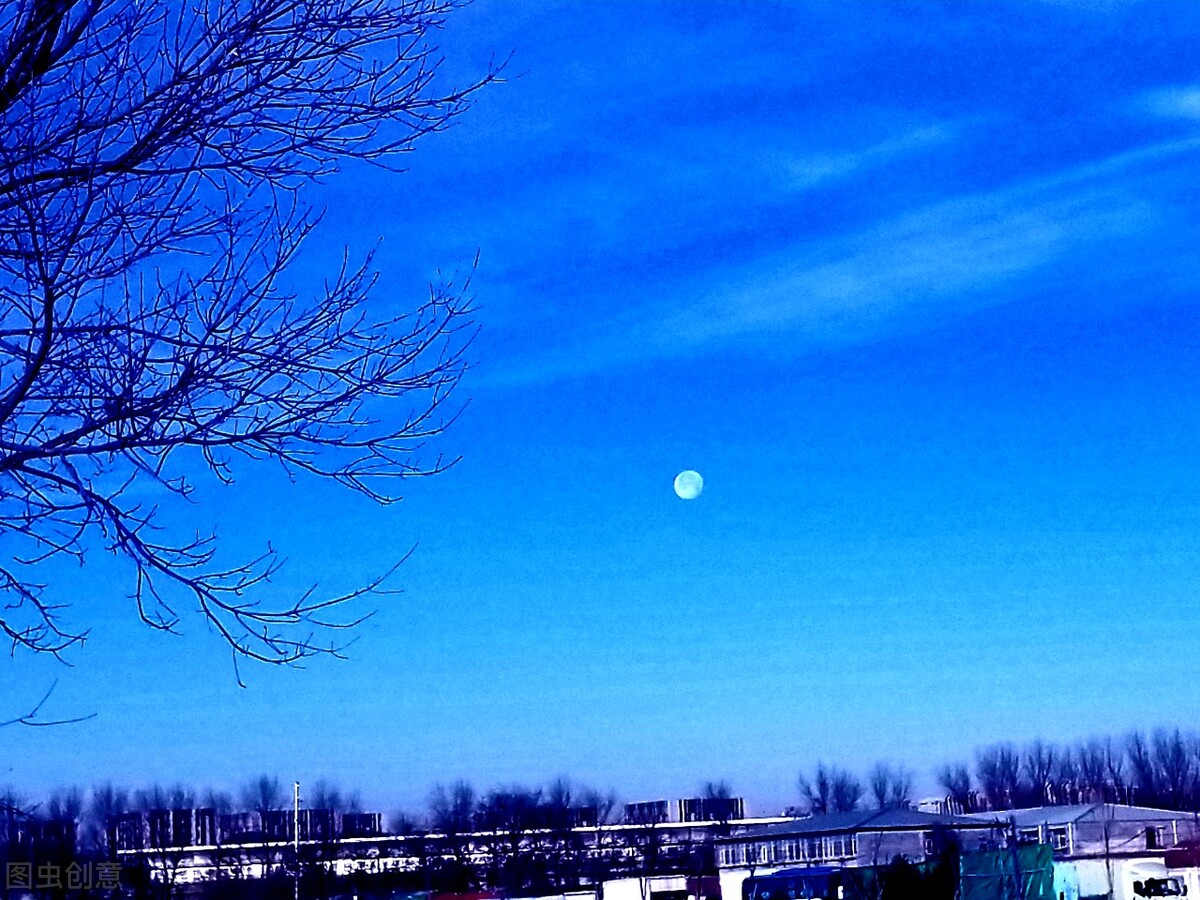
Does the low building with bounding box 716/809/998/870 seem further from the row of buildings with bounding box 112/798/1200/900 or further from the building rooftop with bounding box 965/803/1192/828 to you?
the building rooftop with bounding box 965/803/1192/828

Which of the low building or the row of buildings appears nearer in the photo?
the row of buildings

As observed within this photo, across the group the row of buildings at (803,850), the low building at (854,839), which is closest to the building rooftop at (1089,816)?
the row of buildings at (803,850)

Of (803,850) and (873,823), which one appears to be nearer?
(873,823)

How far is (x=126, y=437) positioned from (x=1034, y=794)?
12679 cm

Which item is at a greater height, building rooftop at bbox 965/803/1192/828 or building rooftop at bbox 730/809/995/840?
building rooftop at bbox 730/809/995/840

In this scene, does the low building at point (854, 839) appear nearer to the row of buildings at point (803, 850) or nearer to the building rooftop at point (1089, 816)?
the row of buildings at point (803, 850)

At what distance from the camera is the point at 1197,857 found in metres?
60.0

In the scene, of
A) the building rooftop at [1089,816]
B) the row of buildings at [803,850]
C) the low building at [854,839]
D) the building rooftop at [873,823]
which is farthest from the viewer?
the building rooftop at [1089,816]

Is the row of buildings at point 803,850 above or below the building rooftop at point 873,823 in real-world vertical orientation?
below

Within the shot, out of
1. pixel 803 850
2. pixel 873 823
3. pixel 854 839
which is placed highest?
pixel 873 823

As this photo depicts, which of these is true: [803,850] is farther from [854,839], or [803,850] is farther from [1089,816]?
[1089,816]

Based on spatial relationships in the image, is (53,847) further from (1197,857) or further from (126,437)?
(126,437)

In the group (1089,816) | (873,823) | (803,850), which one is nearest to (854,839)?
(873,823)

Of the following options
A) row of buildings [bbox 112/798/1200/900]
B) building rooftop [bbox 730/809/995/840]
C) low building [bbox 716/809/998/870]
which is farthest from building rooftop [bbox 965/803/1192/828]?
low building [bbox 716/809/998/870]
